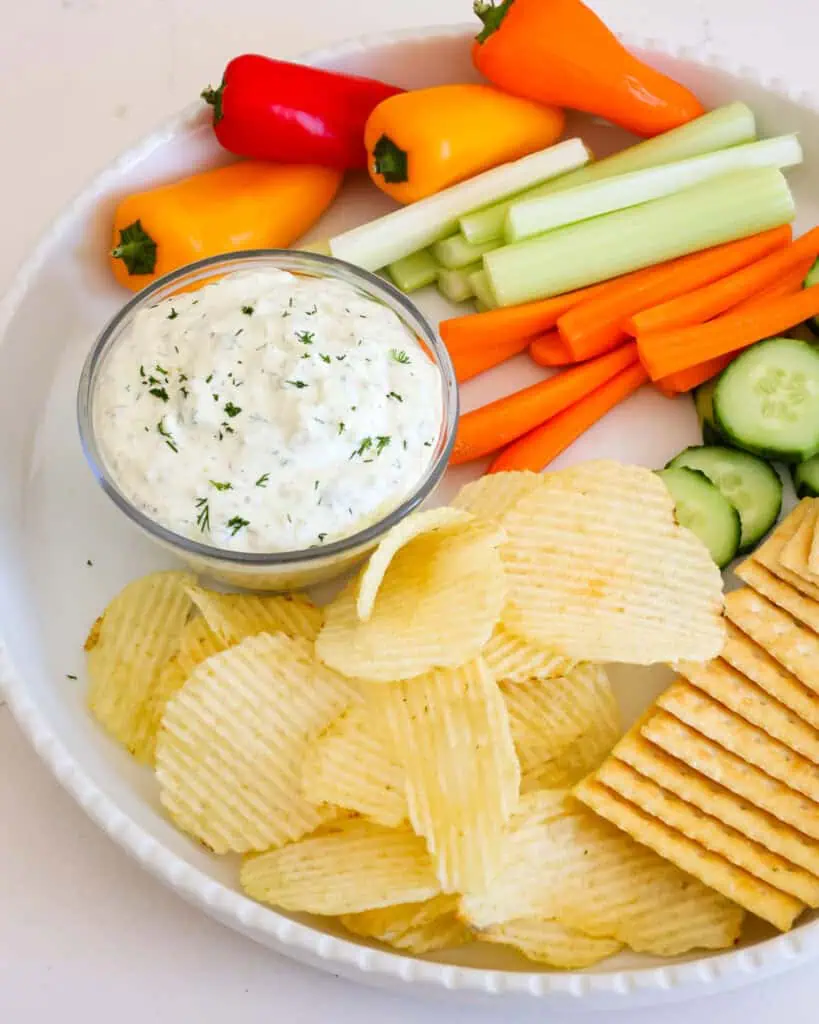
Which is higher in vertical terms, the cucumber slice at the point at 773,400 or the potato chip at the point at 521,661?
the cucumber slice at the point at 773,400

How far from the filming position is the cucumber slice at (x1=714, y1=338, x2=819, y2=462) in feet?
6.30

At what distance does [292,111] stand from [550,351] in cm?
65

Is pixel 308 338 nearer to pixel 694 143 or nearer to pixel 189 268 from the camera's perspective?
pixel 189 268

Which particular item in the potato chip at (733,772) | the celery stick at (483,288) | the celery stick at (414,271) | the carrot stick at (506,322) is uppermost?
the celery stick at (414,271)

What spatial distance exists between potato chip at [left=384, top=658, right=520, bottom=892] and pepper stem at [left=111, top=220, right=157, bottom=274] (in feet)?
3.06

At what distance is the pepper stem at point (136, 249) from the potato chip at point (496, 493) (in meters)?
0.72

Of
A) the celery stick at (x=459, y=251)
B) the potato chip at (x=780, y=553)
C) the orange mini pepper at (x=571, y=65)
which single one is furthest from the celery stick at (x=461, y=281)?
the potato chip at (x=780, y=553)

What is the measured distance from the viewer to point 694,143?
7.12 feet

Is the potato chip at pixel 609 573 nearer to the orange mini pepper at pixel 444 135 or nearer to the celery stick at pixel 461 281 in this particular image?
the celery stick at pixel 461 281

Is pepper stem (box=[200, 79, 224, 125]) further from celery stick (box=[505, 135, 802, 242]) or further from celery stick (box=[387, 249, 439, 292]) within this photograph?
celery stick (box=[505, 135, 802, 242])

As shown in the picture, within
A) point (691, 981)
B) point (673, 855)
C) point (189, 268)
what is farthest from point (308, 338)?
point (691, 981)

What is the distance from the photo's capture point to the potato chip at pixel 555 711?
1.67m

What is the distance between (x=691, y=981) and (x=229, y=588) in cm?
90

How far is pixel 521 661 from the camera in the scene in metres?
1.66
